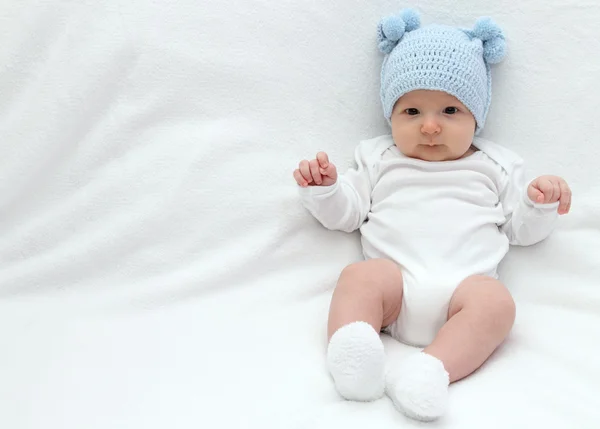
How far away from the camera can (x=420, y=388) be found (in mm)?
887

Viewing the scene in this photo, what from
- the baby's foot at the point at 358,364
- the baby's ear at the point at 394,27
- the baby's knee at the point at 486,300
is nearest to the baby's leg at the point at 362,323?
the baby's foot at the point at 358,364

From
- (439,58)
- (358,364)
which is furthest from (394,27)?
(358,364)

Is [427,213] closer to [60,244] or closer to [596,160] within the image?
[596,160]

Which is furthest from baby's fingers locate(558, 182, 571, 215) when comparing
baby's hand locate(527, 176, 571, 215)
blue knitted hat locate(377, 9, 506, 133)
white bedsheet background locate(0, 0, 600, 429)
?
blue knitted hat locate(377, 9, 506, 133)

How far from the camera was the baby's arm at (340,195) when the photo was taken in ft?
3.90

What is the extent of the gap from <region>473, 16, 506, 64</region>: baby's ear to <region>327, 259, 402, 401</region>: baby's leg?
17.0 inches

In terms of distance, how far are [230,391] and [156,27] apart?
0.64 metres

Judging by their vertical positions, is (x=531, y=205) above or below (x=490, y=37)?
below

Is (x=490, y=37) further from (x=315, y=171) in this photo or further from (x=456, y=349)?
(x=456, y=349)

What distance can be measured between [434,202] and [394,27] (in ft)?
1.07

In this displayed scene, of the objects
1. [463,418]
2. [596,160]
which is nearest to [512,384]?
[463,418]

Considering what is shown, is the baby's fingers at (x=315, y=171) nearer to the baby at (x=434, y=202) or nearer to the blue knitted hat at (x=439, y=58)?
the baby at (x=434, y=202)

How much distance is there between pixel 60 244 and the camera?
118 cm

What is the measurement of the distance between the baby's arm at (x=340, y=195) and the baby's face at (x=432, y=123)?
0.09 m
